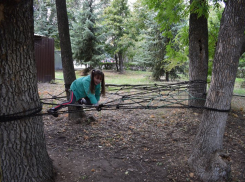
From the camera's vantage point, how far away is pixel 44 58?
10180mm

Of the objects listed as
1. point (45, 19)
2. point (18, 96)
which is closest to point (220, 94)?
point (18, 96)

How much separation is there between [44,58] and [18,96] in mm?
8761

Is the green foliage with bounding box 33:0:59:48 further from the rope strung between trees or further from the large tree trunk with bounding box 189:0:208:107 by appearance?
the large tree trunk with bounding box 189:0:208:107

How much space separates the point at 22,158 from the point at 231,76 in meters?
2.64

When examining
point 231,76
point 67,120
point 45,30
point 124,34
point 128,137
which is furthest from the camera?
point 45,30

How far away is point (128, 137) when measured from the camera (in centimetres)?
384

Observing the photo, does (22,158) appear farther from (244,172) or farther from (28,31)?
(244,172)

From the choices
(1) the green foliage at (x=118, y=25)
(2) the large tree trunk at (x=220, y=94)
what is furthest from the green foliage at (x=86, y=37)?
(2) the large tree trunk at (x=220, y=94)

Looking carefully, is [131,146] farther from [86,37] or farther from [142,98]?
[86,37]

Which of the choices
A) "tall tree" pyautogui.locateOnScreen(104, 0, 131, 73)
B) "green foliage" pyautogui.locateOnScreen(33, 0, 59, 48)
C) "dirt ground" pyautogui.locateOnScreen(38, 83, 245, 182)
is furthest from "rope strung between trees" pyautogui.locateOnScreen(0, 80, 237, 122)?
"green foliage" pyautogui.locateOnScreen(33, 0, 59, 48)

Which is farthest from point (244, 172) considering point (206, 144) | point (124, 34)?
point (124, 34)

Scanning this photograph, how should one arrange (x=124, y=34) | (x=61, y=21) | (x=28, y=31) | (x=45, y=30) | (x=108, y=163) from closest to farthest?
(x=28, y=31) → (x=108, y=163) → (x=61, y=21) → (x=124, y=34) → (x=45, y=30)

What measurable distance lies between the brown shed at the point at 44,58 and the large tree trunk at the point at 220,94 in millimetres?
8926

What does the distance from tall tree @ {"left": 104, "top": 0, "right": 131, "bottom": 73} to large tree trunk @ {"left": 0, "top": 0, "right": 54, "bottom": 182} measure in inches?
644
